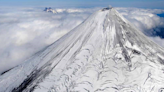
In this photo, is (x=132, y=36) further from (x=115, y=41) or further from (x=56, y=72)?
(x=56, y=72)

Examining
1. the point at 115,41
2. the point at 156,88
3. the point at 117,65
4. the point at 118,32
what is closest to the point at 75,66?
the point at 117,65

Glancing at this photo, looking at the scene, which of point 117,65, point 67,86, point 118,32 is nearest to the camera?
point 67,86

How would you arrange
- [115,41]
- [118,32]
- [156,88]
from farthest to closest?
[118,32] → [115,41] → [156,88]

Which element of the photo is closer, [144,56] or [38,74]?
[144,56]

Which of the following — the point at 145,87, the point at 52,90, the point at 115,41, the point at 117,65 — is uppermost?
the point at 115,41

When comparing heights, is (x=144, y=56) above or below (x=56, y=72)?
above

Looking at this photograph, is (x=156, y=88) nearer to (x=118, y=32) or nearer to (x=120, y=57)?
(x=120, y=57)

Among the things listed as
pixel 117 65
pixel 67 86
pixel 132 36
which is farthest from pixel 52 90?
pixel 132 36
